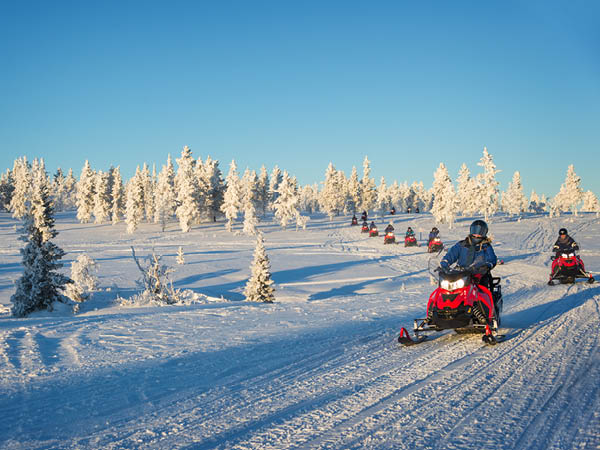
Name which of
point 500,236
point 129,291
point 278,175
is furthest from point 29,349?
point 278,175

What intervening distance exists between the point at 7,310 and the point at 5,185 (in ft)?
329

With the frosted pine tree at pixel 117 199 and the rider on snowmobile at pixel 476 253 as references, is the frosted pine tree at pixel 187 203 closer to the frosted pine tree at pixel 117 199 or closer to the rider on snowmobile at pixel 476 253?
the frosted pine tree at pixel 117 199

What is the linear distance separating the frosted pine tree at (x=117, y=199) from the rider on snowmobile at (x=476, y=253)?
78.9 metres

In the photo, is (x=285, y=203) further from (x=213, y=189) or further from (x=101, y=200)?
(x=101, y=200)

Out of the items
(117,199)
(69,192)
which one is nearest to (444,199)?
(117,199)

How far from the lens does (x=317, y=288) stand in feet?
76.1

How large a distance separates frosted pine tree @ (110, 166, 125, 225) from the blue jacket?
7884 centimetres

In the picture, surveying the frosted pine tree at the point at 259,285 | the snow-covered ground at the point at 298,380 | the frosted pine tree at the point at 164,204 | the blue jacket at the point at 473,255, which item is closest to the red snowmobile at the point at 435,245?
the frosted pine tree at the point at 259,285

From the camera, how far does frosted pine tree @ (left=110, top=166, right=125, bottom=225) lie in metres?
79.3

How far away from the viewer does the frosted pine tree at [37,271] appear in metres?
16.2

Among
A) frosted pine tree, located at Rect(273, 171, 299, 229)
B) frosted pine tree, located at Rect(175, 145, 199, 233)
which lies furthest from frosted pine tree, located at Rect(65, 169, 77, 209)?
frosted pine tree, located at Rect(273, 171, 299, 229)

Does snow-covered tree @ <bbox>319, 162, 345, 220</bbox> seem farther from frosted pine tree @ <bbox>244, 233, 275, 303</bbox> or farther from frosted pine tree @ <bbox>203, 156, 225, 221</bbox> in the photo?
frosted pine tree @ <bbox>244, 233, 275, 303</bbox>

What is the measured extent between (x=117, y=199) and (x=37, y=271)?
6837 cm

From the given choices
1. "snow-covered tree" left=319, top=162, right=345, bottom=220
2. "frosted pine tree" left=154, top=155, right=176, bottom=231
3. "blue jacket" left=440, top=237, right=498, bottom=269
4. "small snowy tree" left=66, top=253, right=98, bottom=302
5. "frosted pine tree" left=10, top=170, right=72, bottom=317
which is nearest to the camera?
"blue jacket" left=440, top=237, right=498, bottom=269
